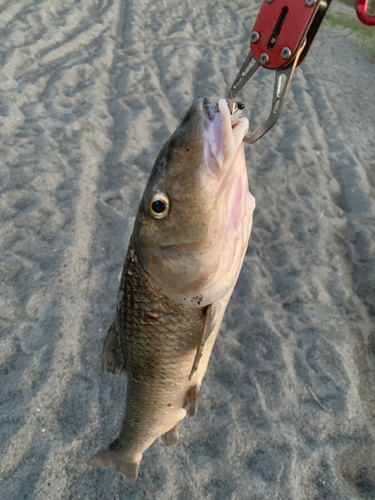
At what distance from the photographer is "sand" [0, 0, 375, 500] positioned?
2.25 metres

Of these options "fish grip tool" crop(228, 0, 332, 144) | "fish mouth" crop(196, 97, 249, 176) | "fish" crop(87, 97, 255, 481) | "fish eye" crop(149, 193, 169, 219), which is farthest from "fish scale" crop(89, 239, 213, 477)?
"fish grip tool" crop(228, 0, 332, 144)

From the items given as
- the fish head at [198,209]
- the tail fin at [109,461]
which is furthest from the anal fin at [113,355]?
the tail fin at [109,461]

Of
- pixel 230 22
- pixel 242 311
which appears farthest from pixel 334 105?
pixel 242 311

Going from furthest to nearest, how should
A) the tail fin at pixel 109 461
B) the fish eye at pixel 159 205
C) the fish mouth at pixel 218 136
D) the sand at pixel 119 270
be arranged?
the sand at pixel 119 270, the tail fin at pixel 109 461, the fish eye at pixel 159 205, the fish mouth at pixel 218 136

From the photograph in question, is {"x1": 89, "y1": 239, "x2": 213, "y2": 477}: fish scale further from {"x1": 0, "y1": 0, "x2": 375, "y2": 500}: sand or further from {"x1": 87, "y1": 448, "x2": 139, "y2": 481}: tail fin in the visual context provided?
{"x1": 0, "y1": 0, "x2": 375, "y2": 500}: sand

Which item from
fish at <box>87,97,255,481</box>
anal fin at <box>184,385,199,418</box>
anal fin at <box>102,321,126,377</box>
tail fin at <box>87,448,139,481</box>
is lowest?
tail fin at <box>87,448,139,481</box>

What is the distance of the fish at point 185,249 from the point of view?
1178 millimetres

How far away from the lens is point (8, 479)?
2.09 m

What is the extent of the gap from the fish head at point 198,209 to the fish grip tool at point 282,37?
0.42 ft

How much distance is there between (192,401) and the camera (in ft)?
5.85

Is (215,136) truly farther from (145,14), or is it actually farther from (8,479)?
(145,14)

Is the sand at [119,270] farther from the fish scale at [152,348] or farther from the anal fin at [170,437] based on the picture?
the fish scale at [152,348]

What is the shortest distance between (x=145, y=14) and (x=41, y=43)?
3041 millimetres

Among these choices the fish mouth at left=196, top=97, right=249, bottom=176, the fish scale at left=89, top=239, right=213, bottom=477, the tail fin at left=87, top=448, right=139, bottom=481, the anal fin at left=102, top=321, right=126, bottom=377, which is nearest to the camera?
the fish mouth at left=196, top=97, right=249, bottom=176
